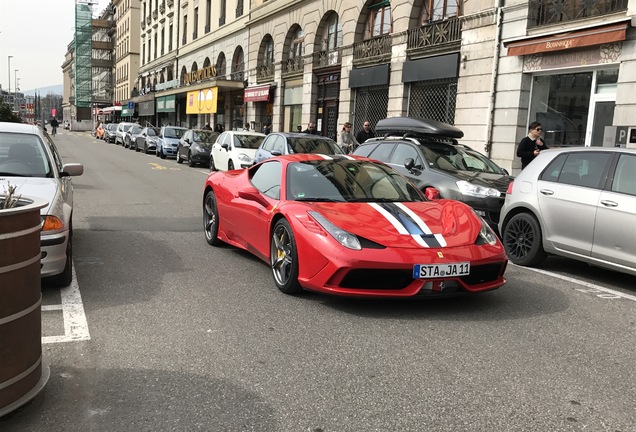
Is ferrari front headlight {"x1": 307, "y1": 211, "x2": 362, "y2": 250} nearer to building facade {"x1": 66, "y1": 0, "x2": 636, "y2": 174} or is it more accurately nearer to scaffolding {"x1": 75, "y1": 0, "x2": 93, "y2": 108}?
building facade {"x1": 66, "y1": 0, "x2": 636, "y2": 174}

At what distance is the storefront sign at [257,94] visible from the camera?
30508 mm

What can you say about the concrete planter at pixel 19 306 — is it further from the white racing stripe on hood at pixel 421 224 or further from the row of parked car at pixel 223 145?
the row of parked car at pixel 223 145

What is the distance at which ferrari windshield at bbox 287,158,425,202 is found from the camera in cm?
567

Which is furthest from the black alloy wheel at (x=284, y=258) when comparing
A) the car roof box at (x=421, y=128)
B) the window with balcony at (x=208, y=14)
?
the window with balcony at (x=208, y=14)

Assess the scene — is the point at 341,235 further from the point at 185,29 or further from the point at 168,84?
the point at 168,84

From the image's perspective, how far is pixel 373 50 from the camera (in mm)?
22062

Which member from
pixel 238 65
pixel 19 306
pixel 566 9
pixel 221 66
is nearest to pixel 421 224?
pixel 19 306

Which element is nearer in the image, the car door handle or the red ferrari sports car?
the red ferrari sports car

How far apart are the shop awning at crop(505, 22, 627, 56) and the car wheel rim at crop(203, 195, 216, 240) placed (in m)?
9.89

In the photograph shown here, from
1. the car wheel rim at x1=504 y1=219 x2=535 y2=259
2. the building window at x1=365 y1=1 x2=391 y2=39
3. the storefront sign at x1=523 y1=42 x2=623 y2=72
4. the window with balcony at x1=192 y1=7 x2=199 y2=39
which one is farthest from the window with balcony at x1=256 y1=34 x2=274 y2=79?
the car wheel rim at x1=504 y1=219 x2=535 y2=259

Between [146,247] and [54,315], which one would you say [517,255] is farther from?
[54,315]

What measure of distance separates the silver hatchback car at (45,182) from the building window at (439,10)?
1478 centimetres

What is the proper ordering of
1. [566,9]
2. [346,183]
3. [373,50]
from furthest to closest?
[373,50] < [566,9] < [346,183]

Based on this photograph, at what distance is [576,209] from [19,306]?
552cm
